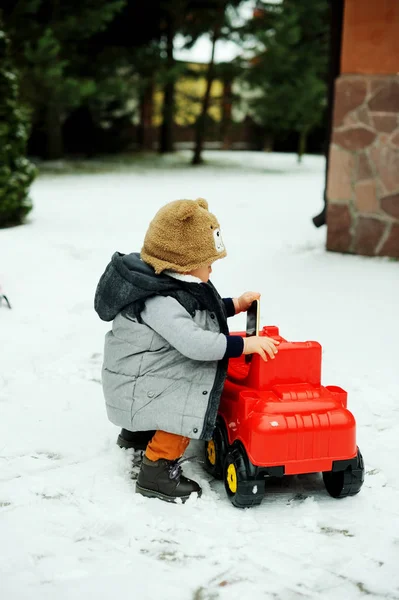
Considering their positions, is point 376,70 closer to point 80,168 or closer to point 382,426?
point 382,426

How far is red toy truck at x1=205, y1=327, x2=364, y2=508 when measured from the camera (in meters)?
2.32

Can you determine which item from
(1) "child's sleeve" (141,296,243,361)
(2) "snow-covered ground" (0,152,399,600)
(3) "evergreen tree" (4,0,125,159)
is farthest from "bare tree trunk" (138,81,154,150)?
(1) "child's sleeve" (141,296,243,361)

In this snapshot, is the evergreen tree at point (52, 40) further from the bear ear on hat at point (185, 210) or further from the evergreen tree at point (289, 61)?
the bear ear on hat at point (185, 210)

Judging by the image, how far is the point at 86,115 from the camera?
1906 centimetres

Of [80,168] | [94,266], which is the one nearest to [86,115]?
[80,168]

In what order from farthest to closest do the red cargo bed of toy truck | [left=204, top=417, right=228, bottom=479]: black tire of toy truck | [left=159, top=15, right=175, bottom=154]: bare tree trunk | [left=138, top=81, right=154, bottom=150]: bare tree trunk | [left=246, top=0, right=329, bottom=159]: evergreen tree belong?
[left=138, top=81, right=154, bottom=150]: bare tree trunk → [left=159, top=15, right=175, bottom=154]: bare tree trunk → [left=246, top=0, right=329, bottom=159]: evergreen tree → [left=204, top=417, right=228, bottom=479]: black tire of toy truck → the red cargo bed of toy truck

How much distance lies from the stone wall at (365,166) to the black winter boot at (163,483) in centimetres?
417

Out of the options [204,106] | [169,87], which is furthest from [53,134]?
[204,106]

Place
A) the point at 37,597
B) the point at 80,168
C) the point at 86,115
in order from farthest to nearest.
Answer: the point at 86,115, the point at 80,168, the point at 37,597

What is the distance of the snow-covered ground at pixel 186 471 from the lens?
1.99 m

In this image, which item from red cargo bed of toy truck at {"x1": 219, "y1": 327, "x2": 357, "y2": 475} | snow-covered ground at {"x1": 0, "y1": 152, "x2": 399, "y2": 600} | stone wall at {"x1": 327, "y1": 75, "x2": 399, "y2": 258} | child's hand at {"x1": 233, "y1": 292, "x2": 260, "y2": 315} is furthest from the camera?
stone wall at {"x1": 327, "y1": 75, "x2": 399, "y2": 258}

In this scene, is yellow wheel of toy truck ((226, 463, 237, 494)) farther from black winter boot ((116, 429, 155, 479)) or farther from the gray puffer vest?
black winter boot ((116, 429, 155, 479))

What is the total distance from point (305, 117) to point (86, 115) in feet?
18.0

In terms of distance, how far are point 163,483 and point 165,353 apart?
1.37 feet
